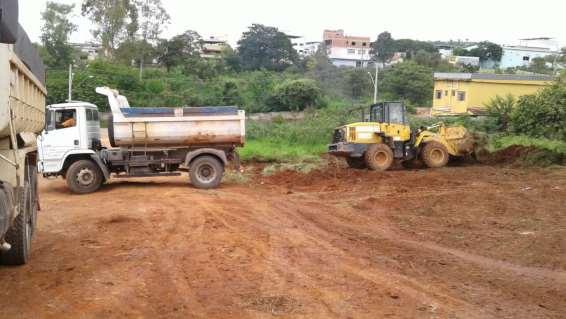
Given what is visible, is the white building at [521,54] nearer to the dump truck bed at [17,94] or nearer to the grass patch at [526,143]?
the grass patch at [526,143]

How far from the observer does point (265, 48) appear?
7756 cm

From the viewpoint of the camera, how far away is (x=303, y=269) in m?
7.44

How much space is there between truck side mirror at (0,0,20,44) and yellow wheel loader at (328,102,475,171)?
638 inches

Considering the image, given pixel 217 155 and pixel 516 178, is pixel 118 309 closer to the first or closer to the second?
pixel 217 155

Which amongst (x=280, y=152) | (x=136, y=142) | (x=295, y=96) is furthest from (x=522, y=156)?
(x=295, y=96)

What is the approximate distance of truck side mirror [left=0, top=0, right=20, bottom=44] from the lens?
443cm

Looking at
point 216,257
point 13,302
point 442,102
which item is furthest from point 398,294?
point 442,102

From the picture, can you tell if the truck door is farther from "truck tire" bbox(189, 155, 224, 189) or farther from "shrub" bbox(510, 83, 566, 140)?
"shrub" bbox(510, 83, 566, 140)

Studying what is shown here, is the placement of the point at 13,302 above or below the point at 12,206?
below

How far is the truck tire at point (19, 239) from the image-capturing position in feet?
23.2

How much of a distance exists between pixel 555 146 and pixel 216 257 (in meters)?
16.3

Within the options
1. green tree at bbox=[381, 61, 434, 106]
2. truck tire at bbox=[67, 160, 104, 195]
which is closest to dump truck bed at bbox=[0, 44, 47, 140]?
truck tire at bbox=[67, 160, 104, 195]

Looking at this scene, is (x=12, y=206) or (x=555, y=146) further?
(x=555, y=146)

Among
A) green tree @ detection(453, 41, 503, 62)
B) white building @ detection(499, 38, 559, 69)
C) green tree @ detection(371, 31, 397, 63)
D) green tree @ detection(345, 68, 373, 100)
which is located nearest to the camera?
green tree @ detection(345, 68, 373, 100)
